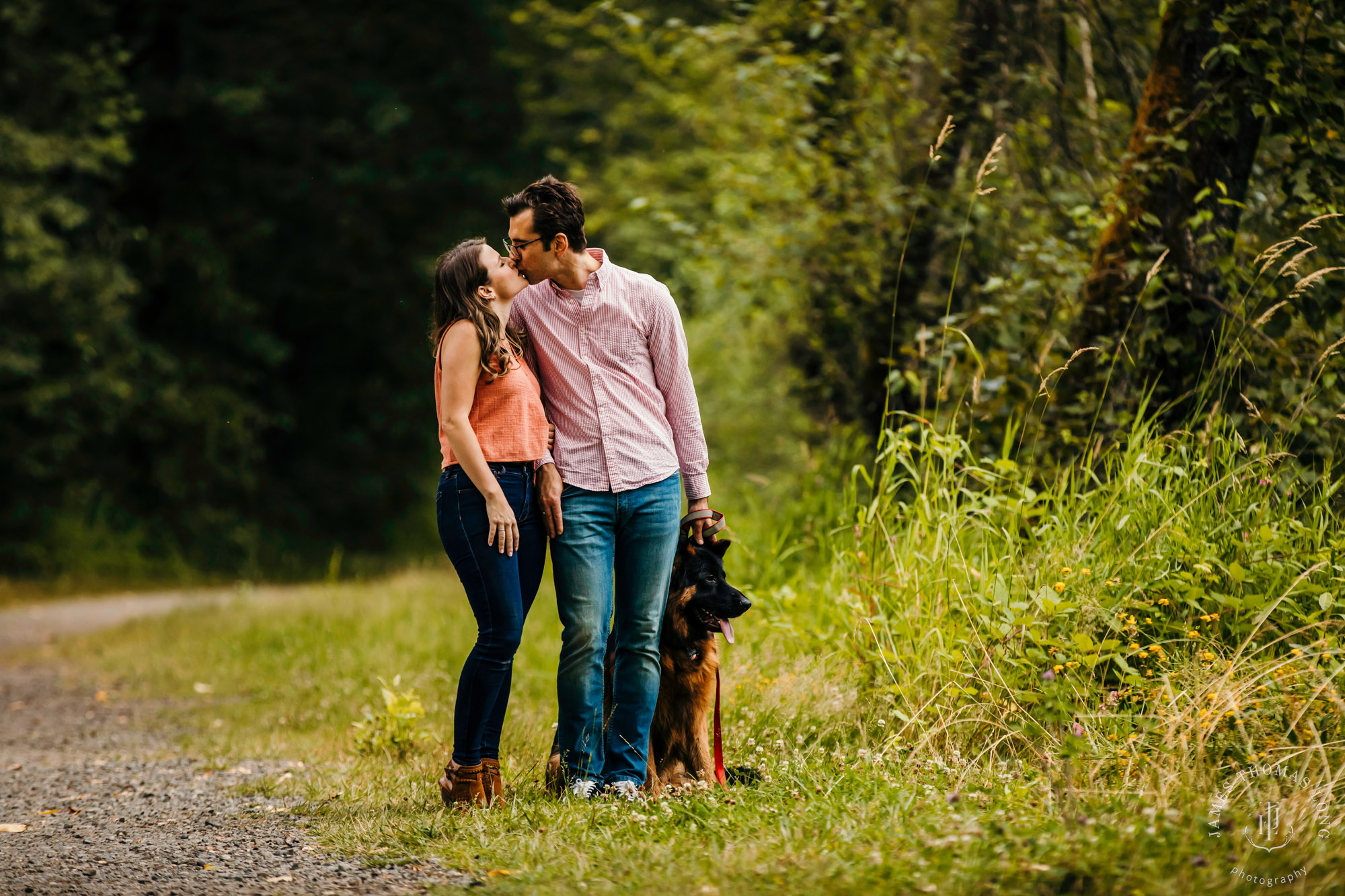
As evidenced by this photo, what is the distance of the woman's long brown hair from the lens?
138 inches

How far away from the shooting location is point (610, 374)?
367 centimetres

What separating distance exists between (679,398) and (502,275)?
0.76 metres

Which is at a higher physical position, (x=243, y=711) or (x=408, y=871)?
(x=408, y=871)

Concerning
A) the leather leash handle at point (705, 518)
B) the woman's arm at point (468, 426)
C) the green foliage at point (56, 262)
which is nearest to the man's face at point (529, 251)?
the woman's arm at point (468, 426)

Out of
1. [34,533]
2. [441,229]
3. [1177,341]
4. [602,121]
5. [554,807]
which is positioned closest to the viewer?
[554,807]

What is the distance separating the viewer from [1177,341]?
4871 millimetres

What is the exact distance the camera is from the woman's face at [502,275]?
3.61 meters

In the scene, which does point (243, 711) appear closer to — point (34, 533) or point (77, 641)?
point (77, 641)

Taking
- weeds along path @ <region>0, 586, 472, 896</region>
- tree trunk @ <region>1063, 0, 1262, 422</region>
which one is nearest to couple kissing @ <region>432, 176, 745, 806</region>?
weeds along path @ <region>0, 586, 472, 896</region>

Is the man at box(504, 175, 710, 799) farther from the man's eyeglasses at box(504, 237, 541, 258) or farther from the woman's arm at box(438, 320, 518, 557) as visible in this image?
the woman's arm at box(438, 320, 518, 557)

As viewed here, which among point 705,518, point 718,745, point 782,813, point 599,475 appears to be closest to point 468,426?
point 599,475

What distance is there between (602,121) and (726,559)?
53.5ft

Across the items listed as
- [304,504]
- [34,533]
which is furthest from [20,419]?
[304,504]

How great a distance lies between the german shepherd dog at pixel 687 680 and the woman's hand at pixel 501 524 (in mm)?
548
